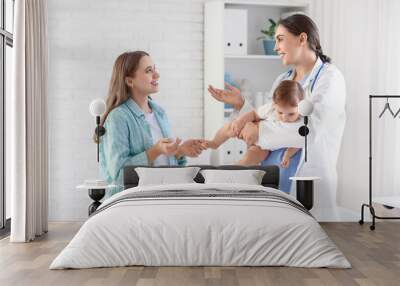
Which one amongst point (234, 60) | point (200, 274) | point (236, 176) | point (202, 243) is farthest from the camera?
point (234, 60)

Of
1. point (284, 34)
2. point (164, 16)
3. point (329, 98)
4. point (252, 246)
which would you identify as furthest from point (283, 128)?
point (252, 246)

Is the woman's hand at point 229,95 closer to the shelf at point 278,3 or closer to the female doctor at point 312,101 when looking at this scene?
the female doctor at point 312,101

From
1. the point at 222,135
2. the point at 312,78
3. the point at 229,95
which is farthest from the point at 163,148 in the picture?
the point at 312,78

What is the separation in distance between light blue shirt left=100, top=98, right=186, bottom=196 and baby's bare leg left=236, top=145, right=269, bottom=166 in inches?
45.2

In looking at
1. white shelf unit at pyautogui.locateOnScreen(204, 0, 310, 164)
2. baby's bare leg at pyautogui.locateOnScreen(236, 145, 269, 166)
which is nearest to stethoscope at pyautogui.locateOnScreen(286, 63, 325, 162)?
white shelf unit at pyautogui.locateOnScreen(204, 0, 310, 164)

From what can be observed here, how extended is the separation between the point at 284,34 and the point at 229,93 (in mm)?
1011

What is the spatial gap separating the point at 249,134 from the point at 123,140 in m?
1.55

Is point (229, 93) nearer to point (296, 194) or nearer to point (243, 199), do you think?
point (296, 194)

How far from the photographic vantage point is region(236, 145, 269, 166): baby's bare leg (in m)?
7.16

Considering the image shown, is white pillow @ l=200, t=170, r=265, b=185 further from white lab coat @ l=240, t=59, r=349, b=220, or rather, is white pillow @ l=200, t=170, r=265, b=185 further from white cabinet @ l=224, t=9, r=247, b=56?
white cabinet @ l=224, t=9, r=247, b=56

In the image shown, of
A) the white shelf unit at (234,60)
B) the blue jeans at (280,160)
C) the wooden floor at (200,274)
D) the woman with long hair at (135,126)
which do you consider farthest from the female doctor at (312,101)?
the wooden floor at (200,274)

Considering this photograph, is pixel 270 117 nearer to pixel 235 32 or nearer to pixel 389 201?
pixel 235 32

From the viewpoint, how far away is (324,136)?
726 centimetres

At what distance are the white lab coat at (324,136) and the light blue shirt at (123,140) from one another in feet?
4.20
